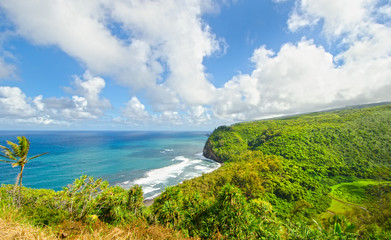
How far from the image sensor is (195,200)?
18.0 m

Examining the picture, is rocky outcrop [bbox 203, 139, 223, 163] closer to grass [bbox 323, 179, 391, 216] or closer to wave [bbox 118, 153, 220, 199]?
wave [bbox 118, 153, 220, 199]

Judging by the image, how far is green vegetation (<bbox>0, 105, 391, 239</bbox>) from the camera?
38.9 ft

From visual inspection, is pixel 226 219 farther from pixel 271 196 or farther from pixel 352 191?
pixel 352 191

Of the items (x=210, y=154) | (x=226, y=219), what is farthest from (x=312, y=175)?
(x=226, y=219)

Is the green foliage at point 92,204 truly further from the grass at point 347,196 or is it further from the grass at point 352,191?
the grass at point 352,191

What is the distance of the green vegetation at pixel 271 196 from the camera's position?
11.8m

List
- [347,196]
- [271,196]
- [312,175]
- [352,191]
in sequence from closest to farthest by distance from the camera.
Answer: [271,196] < [347,196] < [352,191] < [312,175]

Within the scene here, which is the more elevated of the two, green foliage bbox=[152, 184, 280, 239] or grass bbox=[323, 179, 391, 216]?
green foliage bbox=[152, 184, 280, 239]

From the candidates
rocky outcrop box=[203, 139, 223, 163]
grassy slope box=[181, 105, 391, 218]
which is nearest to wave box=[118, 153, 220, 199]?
grassy slope box=[181, 105, 391, 218]

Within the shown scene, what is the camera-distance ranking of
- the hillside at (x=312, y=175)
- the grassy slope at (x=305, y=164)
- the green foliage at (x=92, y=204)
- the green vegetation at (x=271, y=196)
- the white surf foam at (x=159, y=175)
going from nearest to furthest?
the green vegetation at (x=271, y=196), the green foliage at (x=92, y=204), the hillside at (x=312, y=175), the grassy slope at (x=305, y=164), the white surf foam at (x=159, y=175)

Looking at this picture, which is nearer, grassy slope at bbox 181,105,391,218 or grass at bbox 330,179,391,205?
grassy slope at bbox 181,105,391,218

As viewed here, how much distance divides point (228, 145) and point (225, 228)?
85.4 metres

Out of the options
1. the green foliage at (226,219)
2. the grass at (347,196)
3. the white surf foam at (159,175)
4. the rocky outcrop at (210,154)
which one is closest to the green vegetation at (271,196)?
the green foliage at (226,219)

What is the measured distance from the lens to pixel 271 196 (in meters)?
36.7
